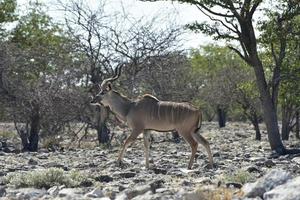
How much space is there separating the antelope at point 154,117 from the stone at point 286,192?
5.88m

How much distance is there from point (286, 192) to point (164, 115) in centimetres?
731

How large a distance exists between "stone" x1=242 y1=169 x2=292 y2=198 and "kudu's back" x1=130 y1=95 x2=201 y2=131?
224 inches

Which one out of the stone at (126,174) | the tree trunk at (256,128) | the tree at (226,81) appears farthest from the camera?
the tree at (226,81)

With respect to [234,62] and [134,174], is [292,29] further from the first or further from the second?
[234,62]

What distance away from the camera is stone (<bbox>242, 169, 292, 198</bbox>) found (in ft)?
28.9

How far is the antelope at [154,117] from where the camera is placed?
48.2ft

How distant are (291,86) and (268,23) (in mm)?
6696

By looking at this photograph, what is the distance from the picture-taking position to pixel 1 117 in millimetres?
25062

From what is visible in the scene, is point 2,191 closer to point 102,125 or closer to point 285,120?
point 102,125

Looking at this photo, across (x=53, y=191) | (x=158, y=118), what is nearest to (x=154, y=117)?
(x=158, y=118)

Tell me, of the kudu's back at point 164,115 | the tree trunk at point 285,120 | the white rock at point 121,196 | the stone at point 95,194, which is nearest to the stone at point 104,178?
the stone at point 95,194

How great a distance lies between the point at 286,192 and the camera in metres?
7.98

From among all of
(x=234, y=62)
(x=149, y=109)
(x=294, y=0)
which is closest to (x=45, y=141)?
(x=149, y=109)

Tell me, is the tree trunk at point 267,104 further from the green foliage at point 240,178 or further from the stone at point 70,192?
the stone at point 70,192
